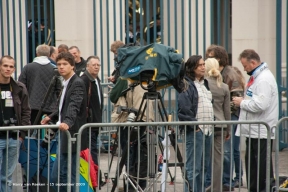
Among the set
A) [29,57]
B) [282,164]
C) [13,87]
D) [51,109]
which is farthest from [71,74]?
[29,57]

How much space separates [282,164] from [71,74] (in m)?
4.09

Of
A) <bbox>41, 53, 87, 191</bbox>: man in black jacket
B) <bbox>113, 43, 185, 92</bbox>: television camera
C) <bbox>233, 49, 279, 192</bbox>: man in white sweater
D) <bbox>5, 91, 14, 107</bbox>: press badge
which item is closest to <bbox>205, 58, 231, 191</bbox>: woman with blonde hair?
<bbox>233, 49, 279, 192</bbox>: man in white sweater

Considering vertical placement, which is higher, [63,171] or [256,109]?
[256,109]

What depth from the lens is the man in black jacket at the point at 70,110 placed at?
8633 millimetres

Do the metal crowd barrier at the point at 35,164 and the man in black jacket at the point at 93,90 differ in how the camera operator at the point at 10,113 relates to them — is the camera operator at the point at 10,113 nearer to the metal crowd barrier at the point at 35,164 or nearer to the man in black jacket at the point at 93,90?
the metal crowd barrier at the point at 35,164

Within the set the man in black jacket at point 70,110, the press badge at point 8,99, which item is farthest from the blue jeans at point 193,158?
the press badge at point 8,99

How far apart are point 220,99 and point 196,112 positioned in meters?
0.59

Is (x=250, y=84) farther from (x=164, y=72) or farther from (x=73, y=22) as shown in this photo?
(x=73, y=22)

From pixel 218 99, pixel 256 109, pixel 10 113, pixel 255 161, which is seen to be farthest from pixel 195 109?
pixel 10 113

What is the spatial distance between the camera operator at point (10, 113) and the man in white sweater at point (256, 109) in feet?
7.78

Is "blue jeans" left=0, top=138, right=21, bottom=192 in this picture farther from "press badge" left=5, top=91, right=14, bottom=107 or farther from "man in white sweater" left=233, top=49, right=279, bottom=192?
"man in white sweater" left=233, top=49, right=279, bottom=192

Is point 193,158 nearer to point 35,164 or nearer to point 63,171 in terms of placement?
point 63,171

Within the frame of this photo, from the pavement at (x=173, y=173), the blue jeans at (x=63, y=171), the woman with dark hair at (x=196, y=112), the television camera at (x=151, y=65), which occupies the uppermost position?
the television camera at (x=151, y=65)

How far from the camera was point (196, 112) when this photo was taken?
9.35 m
